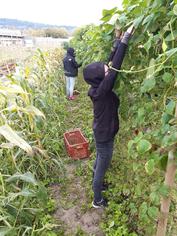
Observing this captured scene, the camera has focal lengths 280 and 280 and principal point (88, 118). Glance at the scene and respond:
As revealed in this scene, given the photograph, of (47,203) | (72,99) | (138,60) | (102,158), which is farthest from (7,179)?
(72,99)

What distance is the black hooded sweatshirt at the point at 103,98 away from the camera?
2260mm

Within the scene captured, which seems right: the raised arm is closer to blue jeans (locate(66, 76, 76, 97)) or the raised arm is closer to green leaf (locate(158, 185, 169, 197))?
green leaf (locate(158, 185, 169, 197))

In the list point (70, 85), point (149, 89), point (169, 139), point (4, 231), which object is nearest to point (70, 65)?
point (70, 85)

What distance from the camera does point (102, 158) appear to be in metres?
2.68

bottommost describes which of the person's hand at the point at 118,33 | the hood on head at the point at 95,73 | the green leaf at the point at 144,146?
the green leaf at the point at 144,146

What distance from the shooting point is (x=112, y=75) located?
2207mm

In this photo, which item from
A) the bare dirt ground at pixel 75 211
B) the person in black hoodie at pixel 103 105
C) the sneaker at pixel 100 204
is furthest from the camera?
the sneaker at pixel 100 204

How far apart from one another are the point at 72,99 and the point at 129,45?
5348mm

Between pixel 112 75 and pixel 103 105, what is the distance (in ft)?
1.10

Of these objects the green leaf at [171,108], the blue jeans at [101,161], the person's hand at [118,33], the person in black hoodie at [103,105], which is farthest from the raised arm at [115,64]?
the green leaf at [171,108]

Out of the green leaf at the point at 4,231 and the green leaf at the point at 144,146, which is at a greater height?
the green leaf at the point at 144,146

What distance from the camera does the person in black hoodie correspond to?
2209 mm

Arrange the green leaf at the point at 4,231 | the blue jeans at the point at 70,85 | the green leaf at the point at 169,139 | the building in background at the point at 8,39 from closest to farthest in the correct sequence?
1. the green leaf at the point at 169,139
2. the green leaf at the point at 4,231
3. the blue jeans at the point at 70,85
4. the building in background at the point at 8,39

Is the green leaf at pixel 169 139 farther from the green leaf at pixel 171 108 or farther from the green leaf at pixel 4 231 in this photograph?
the green leaf at pixel 4 231
